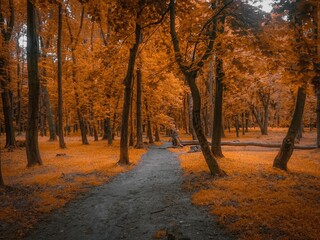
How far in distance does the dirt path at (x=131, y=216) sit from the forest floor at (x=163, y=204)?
0.02 metres

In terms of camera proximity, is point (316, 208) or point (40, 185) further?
point (40, 185)

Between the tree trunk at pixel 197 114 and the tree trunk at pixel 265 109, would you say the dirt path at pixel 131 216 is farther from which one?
the tree trunk at pixel 265 109

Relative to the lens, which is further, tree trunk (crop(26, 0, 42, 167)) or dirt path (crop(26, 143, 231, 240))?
tree trunk (crop(26, 0, 42, 167))

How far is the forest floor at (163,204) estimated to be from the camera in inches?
211

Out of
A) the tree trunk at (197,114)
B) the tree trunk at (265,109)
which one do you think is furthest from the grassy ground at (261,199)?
the tree trunk at (265,109)

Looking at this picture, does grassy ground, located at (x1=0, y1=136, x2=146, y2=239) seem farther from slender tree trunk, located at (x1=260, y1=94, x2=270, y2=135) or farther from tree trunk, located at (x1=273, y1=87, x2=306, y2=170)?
slender tree trunk, located at (x1=260, y1=94, x2=270, y2=135)

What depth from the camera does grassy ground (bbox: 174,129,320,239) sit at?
516cm

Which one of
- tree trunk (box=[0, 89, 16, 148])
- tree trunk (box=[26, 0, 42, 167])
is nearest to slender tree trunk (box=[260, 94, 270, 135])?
tree trunk (box=[26, 0, 42, 167])

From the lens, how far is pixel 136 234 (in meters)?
5.34

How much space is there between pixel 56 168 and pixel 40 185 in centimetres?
332

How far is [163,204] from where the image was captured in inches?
286

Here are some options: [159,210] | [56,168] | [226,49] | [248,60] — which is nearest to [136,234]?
[159,210]

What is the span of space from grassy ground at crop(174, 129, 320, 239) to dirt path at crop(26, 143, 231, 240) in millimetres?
506

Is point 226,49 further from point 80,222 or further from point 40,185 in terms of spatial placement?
point 40,185
